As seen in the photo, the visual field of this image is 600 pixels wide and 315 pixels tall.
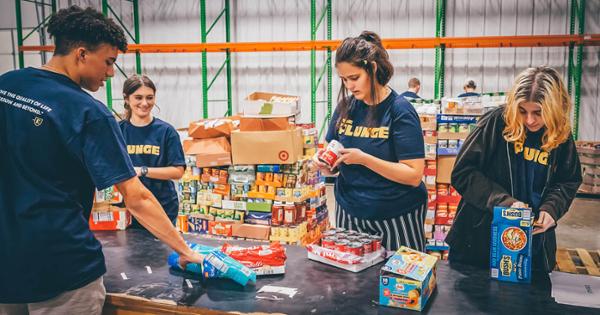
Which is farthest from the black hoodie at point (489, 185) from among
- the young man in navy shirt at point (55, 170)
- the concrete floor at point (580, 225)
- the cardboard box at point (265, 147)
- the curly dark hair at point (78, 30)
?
the concrete floor at point (580, 225)

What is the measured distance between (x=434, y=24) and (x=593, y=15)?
9.11 feet

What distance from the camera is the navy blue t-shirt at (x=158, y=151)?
3246mm

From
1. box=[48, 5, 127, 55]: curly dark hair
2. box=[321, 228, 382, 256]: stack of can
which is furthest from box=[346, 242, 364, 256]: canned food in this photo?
box=[48, 5, 127, 55]: curly dark hair

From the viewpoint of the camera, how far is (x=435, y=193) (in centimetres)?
576

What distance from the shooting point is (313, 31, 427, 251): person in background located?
244cm

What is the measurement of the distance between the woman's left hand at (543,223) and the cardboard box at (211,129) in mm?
3559

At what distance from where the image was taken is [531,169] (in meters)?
2.20

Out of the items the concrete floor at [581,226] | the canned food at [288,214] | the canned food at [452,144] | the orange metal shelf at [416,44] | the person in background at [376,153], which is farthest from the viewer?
the orange metal shelf at [416,44]

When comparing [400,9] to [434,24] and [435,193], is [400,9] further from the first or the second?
[435,193]

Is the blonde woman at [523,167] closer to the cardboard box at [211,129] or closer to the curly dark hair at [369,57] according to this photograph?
the curly dark hair at [369,57]

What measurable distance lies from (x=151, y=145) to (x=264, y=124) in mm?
1889

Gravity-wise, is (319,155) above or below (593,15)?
below

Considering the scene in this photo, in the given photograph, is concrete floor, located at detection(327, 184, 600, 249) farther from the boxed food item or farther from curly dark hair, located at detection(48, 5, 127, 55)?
curly dark hair, located at detection(48, 5, 127, 55)

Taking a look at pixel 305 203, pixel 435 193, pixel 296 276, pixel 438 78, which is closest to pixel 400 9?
pixel 438 78
